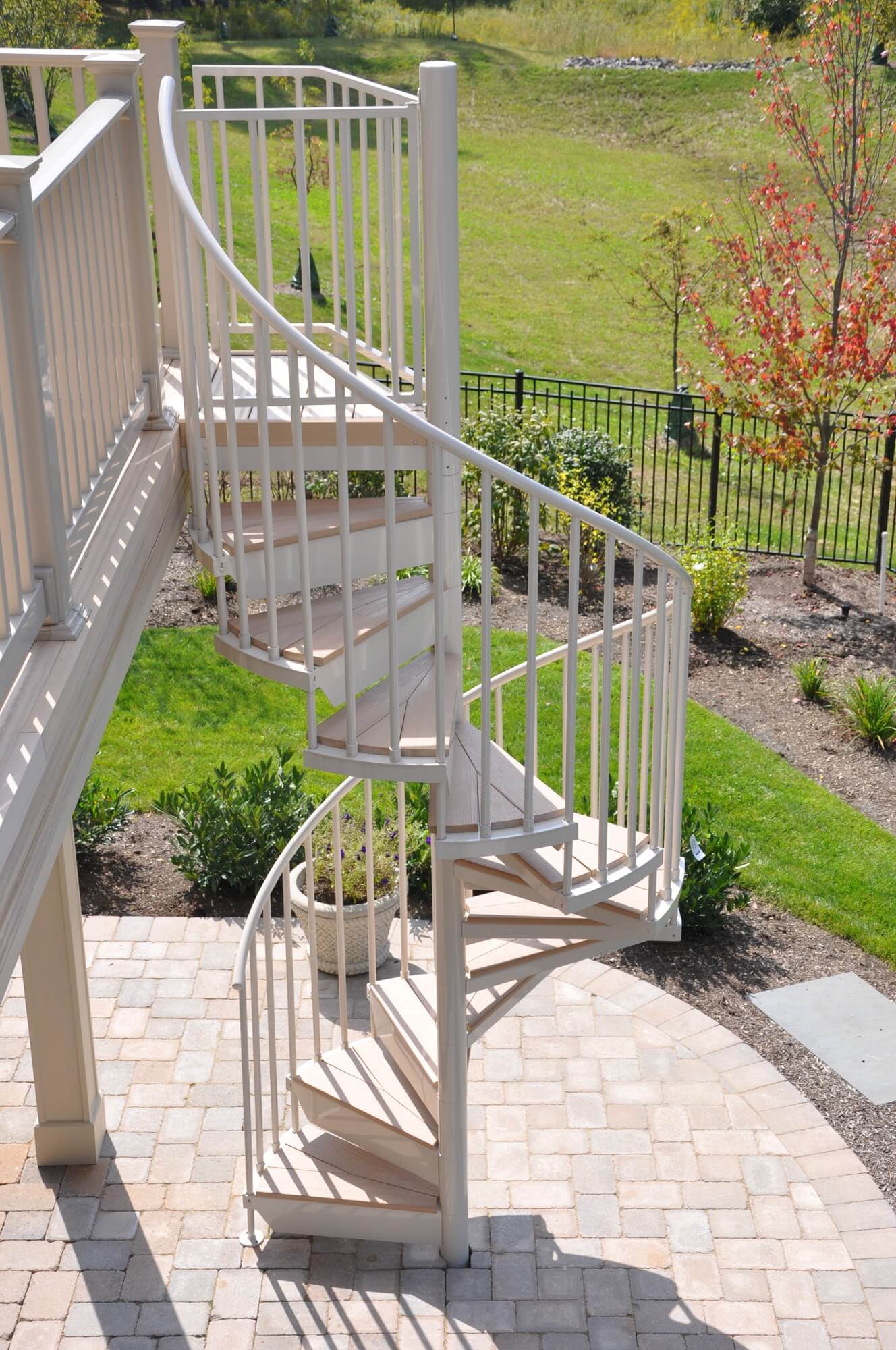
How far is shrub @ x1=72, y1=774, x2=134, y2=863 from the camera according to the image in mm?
7234

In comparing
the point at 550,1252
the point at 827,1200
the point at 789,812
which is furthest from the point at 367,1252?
the point at 789,812

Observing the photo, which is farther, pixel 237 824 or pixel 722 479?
pixel 722 479

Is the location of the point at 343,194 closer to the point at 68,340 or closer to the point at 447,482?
the point at 447,482

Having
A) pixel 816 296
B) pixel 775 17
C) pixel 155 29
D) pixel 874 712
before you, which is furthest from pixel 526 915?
pixel 775 17

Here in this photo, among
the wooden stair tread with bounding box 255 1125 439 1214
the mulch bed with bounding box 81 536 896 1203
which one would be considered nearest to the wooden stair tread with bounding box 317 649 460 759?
the wooden stair tread with bounding box 255 1125 439 1214

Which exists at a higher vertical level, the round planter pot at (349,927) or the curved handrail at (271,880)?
the curved handrail at (271,880)

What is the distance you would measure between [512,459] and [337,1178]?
6.50 meters

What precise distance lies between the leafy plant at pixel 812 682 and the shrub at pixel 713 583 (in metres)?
0.73

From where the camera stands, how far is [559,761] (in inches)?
319

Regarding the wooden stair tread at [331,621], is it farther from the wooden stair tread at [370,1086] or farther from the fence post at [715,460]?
the fence post at [715,460]

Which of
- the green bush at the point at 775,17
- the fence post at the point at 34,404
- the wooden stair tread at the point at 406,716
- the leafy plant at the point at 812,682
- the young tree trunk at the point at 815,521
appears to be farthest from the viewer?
the green bush at the point at 775,17

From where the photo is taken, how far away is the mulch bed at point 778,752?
6199mm

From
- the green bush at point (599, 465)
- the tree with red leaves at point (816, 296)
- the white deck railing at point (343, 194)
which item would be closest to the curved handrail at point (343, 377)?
the white deck railing at point (343, 194)

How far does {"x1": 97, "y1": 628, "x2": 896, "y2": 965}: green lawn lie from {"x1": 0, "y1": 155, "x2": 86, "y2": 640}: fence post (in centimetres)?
492
